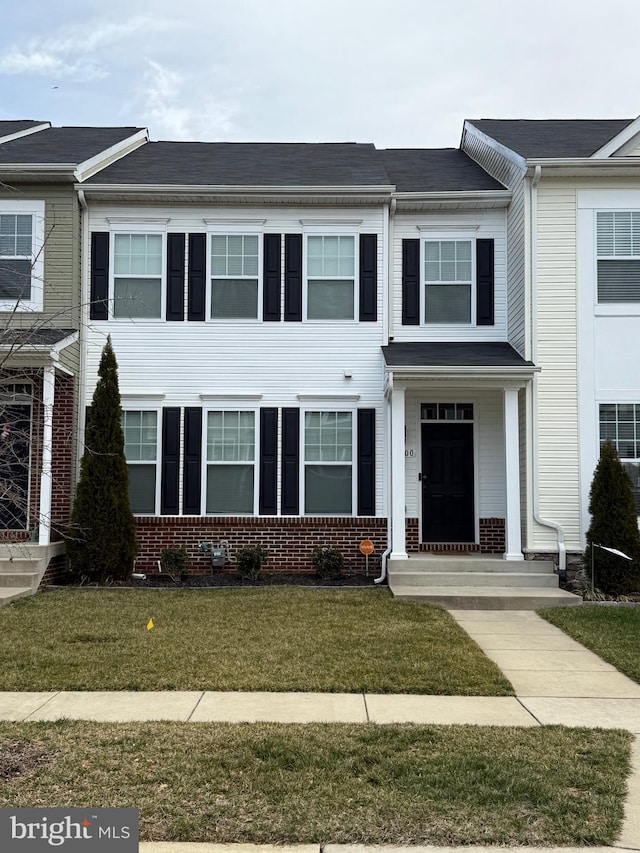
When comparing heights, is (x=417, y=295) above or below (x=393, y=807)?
above

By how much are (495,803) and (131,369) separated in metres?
10.1

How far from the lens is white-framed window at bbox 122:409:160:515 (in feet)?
41.4

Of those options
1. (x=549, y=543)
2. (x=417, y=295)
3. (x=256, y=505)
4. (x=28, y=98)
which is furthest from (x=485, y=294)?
(x=28, y=98)

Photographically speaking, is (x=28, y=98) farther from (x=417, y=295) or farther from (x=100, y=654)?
(x=417, y=295)

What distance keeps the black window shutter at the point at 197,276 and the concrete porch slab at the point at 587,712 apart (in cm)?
865

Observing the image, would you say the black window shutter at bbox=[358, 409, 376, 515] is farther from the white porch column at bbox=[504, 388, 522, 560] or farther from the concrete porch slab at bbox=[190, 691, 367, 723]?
the concrete porch slab at bbox=[190, 691, 367, 723]

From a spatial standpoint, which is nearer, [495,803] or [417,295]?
[495,803]

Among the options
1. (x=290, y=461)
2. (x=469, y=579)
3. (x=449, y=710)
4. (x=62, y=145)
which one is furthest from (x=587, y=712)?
(x=62, y=145)

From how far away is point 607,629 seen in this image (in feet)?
28.6

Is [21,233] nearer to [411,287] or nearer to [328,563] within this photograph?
[411,287]

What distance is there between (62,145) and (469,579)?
1023cm

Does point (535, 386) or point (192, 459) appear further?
A: point (192, 459)

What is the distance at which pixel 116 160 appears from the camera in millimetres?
14086

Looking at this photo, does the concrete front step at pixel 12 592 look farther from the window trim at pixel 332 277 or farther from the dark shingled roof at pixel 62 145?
the dark shingled roof at pixel 62 145
